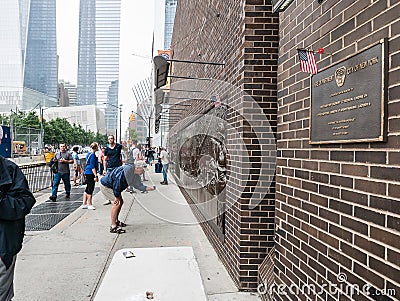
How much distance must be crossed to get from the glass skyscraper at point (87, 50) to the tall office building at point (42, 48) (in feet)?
112

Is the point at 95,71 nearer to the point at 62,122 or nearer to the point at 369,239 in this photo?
the point at 62,122

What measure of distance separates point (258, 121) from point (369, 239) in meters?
2.40

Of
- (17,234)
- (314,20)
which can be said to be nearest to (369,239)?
(314,20)

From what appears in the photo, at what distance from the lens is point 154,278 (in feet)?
8.47

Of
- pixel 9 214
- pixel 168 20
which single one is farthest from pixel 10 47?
pixel 9 214

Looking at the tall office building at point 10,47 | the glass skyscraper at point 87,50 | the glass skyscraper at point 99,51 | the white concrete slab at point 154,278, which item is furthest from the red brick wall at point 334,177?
the tall office building at point 10,47

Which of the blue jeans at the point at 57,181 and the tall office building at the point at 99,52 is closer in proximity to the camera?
the blue jeans at the point at 57,181

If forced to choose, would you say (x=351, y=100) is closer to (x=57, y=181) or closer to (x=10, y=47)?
(x=57, y=181)

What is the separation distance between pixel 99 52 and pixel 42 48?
57486 millimetres

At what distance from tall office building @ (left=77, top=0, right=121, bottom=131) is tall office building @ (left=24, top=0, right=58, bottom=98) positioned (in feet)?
106

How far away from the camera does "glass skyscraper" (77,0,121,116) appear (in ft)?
234

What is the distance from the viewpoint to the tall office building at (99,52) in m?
71.0

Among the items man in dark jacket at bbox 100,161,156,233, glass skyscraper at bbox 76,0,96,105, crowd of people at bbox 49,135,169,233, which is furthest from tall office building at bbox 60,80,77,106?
man in dark jacket at bbox 100,161,156,233

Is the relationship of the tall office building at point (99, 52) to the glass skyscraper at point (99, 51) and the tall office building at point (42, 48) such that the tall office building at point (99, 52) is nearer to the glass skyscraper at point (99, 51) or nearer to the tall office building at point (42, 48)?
the glass skyscraper at point (99, 51)
